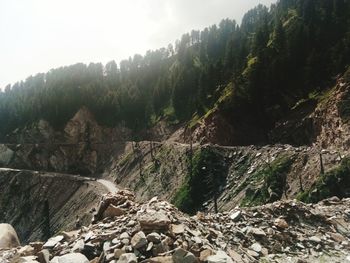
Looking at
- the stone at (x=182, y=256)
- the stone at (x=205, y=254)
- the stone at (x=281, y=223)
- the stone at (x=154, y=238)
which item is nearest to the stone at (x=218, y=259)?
the stone at (x=205, y=254)

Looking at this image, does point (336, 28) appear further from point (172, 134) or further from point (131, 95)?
point (131, 95)

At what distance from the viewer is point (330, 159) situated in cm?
4441

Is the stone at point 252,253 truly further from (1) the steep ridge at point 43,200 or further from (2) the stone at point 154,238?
(1) the steep ridge at point 43,200

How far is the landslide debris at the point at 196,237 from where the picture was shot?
1323cm

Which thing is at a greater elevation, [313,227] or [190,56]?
[190,56]

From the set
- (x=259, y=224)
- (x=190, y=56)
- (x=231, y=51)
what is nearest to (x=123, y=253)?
(x=259, y=224)

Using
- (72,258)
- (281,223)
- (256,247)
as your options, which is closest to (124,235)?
(72,258)

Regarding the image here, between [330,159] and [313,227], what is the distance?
26567 millimetres

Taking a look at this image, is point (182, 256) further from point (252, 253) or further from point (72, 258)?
point (252, 253)

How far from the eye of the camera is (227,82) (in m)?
122

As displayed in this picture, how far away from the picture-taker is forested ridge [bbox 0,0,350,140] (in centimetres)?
9194

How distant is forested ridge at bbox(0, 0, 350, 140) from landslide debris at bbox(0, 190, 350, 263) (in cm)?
7097

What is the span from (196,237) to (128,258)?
2.89 metres

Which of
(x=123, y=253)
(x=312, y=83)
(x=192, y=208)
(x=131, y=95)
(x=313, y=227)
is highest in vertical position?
(x=131, y=95)
